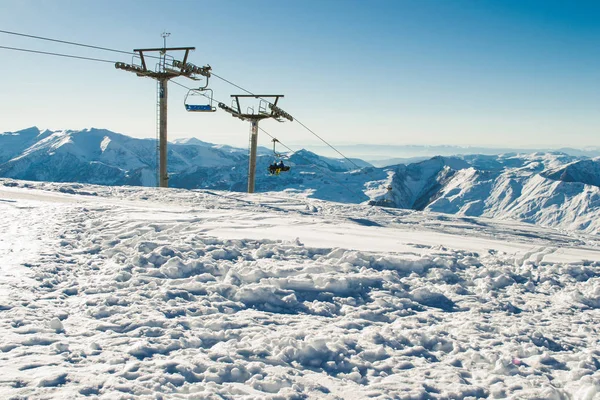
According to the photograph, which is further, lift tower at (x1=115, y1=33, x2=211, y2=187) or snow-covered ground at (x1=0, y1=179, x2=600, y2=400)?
lift tower at (x1=115, y1=33, x2=211, y2=187)

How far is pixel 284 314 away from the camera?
6.86 metres

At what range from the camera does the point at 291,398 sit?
4.56 m

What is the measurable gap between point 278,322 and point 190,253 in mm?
3806

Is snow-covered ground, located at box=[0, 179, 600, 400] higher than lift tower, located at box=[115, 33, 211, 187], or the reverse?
lift tower, located at box=[115, 33, 211, 187]

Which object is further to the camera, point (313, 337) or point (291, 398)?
point (313, 337)

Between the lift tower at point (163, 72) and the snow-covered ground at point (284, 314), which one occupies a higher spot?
the lift tower at point (163, 72)

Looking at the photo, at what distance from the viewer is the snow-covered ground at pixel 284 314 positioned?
4836mm

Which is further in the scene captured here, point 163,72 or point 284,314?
point 163,72

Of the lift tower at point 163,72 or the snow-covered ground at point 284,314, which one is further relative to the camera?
the lift tower at point 163,72

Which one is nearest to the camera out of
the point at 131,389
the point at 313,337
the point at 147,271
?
the point at 131,389

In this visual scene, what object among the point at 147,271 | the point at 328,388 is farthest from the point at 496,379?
the point at 147,271

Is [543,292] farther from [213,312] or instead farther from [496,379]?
[213,312]

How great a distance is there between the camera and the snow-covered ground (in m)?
4.84

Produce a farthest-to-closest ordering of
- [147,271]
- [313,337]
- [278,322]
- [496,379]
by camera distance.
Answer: [147,271], [278,322], [313,337], [496,379]
